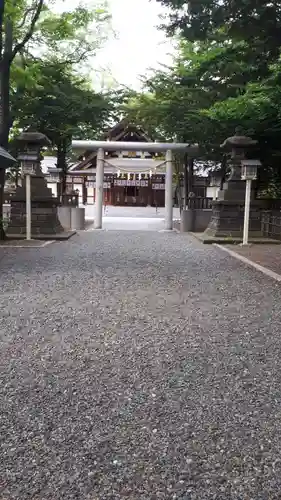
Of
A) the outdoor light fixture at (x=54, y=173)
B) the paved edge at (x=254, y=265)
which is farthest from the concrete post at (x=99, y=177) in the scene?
the paved edge at (x=254, y=265)

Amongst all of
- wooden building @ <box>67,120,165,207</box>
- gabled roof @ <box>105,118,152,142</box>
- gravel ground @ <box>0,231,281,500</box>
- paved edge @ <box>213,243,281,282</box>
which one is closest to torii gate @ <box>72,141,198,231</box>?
paved edge @ <box>213,243,281,282</box>

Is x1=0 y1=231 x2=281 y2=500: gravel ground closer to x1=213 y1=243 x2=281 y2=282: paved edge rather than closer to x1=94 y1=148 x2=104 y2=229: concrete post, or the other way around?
x1=213 y1=243 x2=281 y2=282: paved edge

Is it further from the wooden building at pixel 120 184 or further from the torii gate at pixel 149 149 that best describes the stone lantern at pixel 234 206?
the wooden building at pixel 120 184

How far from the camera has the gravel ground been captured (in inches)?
67.3

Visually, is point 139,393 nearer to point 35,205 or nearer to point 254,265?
point 254,265

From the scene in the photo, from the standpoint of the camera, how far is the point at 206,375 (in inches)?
106

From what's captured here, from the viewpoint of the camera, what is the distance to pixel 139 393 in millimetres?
2438

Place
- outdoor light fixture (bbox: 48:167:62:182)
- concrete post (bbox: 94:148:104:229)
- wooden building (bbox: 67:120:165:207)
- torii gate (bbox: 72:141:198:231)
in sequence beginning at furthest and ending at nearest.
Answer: wooden building (bbox: 67:120:165:207), outdoor light fixture (bbox: 48:167:62:182), concrete post (bbox: 94:148:104:229), torii gate (bbox: 72:141:198:231)

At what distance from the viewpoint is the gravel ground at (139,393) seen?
5.61ft

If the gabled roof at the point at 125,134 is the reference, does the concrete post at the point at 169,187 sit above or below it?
below

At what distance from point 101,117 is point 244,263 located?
8.44 metres

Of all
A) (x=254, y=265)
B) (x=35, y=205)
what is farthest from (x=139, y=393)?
(x=35, y=205)

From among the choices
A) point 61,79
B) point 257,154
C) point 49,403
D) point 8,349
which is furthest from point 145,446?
point 61,79

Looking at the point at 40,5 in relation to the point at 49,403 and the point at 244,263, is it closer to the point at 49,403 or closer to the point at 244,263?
the point at 244,263
